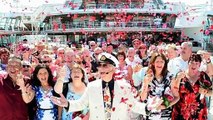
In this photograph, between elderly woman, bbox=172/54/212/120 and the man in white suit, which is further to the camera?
elderly woman, bbox=172/54/212/120

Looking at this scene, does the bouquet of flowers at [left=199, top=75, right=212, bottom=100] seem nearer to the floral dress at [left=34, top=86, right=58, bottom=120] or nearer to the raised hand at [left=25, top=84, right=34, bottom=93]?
the floral dress at [left=34, top=86, right=58, bottom=120]

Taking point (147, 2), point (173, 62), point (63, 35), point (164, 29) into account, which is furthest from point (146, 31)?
point (173, 62)

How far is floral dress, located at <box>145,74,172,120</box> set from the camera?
4.65 m

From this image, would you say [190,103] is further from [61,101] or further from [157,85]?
[61,101]

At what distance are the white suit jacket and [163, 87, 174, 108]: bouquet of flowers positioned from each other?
41 centimetres

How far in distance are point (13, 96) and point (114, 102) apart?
57.1 inches

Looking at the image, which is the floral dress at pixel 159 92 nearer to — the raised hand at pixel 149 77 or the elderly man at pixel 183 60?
the raised hand at pixel 149 77

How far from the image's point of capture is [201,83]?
466cm

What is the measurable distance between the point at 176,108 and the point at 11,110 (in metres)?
2.13

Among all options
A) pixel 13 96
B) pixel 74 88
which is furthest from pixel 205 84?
pixel 13 96

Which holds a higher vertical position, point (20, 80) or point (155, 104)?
point (20, 80)

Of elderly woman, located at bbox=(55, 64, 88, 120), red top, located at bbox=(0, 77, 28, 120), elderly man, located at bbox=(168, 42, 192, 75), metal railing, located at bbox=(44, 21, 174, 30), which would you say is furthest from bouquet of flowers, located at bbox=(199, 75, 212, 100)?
metal railing, located at bbox=(44, 21, 174, 30)

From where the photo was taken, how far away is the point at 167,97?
459 cm

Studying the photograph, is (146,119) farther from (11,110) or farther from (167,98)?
(11,110)
